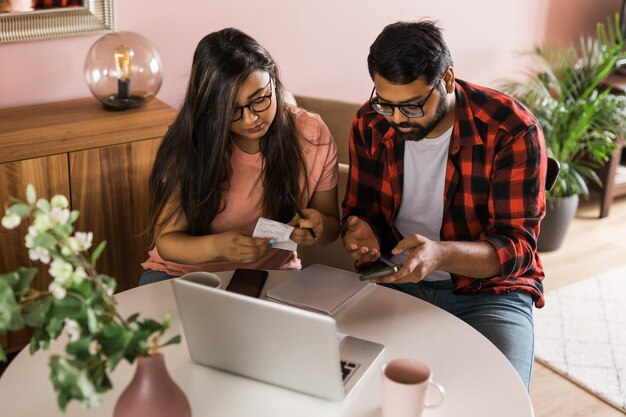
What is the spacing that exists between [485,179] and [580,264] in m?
1.72

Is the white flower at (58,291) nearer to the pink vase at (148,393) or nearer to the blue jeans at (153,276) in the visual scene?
the pink vase at (148,393)

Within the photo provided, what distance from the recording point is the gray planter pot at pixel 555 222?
11.6 feet

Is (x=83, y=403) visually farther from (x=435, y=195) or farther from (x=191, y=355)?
(x=435, y=195)

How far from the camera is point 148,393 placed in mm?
1221

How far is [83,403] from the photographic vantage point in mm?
1021

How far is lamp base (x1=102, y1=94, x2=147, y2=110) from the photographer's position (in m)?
2.66

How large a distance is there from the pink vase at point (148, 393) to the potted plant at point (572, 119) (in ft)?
8.60

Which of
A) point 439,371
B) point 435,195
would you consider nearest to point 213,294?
point 439,371

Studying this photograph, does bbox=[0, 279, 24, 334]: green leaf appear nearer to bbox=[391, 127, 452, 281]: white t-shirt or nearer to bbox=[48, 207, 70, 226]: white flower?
bbox=[48, 207, 70, 226]: white flower

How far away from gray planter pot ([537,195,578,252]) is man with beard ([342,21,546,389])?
1531 mm

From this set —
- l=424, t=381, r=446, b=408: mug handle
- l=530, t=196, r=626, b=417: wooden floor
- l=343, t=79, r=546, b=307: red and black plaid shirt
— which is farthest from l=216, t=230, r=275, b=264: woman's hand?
l=530, t=196, r=626, b=417: wooden floor

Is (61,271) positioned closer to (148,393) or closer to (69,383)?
(69,383)

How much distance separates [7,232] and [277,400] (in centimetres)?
134

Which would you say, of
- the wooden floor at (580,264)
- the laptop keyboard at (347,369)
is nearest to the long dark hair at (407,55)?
the laptop keyboard at (347,369)
